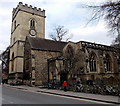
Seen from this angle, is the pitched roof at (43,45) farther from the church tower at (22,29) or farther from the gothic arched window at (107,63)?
the gothic arched window at (107,63)

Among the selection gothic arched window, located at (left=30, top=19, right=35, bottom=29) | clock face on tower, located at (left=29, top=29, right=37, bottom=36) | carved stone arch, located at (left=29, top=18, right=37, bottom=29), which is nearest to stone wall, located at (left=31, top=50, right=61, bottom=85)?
clock face on tower, located at (left=29, top=29, right=37, bottom=36)

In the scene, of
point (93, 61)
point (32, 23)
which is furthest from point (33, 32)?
point (93, 61)

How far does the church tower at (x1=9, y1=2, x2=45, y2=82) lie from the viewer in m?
39.9

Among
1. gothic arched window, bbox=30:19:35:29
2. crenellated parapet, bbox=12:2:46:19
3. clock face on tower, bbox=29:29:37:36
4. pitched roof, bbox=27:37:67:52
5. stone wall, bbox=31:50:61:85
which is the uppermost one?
crenellated parapet, bbox=12:2:46:19

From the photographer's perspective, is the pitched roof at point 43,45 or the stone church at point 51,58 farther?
the pitched roof at point 43,45

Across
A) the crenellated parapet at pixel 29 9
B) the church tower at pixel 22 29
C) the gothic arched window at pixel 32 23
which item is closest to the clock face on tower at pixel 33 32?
the church tower at pixel 22 29

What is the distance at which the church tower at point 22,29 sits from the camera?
131 ft

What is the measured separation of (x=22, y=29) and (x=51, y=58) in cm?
1289

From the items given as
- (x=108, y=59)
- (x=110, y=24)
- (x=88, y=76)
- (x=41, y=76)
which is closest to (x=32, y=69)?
(x=41, y=76)

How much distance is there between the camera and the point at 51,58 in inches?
1391

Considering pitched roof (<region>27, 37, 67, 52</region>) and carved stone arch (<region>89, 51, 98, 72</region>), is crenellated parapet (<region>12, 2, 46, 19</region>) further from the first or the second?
carved stone arch (<region>89, 51, 98, 72</region>)

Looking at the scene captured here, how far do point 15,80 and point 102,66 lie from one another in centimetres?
2100

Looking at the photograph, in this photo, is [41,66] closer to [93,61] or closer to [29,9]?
[93,61]

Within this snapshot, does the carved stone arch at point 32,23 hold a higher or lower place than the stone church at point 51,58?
higher
